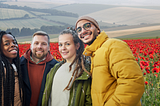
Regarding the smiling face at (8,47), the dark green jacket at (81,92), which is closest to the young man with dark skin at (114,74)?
the dark green jacket at (81,92)

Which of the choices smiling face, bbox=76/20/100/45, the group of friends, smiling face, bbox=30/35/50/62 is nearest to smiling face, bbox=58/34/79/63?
the group of friends

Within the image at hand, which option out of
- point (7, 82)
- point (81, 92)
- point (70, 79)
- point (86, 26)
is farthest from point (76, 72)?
point (7, 82)

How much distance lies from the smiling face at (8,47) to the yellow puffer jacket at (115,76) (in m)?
1.34

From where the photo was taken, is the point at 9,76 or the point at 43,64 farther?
the point at 43,64

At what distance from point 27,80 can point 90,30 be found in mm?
1340

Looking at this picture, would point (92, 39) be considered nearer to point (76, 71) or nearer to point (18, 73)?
point (76, 71)

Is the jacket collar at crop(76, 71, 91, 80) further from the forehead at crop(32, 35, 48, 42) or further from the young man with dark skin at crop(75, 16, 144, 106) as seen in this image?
the forehead at crop(32, 35, 48, 42)

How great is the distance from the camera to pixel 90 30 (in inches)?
77.5

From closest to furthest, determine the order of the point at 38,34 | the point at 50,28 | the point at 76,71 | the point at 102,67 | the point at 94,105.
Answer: the point at 102,67
the point at 94,105
the point at 76,71
the point at 38,34
the point at 50,28

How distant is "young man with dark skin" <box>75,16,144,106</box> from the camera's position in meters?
1.53

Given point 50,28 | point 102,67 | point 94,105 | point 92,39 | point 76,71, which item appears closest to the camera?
point 102,67

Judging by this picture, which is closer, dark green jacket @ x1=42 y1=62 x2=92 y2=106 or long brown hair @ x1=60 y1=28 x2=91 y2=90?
dark green jacket @ x1=42 y1=62 x2=92 y2=106

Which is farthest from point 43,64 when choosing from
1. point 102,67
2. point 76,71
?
point 102,67

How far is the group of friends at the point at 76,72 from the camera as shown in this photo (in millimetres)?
1561
